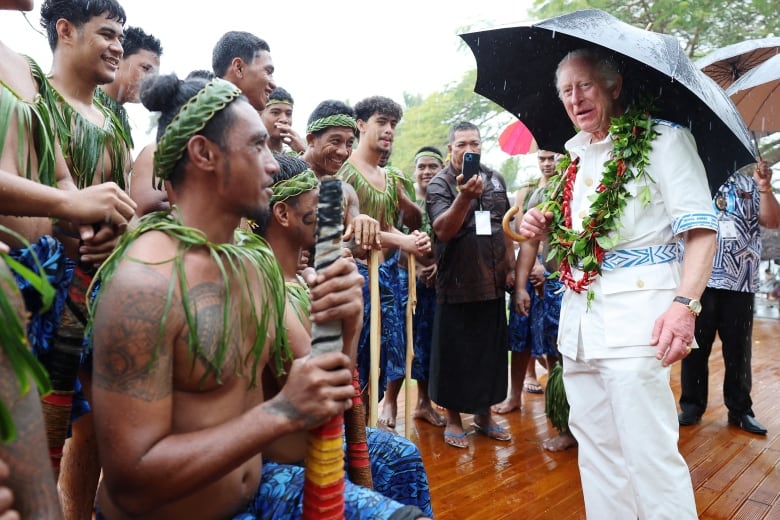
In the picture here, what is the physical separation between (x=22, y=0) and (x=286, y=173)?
925 mm

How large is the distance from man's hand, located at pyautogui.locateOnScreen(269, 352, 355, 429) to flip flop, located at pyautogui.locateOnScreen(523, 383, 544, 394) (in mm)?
4571

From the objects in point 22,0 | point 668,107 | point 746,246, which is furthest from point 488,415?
point 22,0

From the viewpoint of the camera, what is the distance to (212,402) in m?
1.36

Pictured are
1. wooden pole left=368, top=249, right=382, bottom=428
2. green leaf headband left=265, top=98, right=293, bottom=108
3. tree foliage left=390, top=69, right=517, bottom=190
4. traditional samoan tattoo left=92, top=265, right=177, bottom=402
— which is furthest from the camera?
tree foliage left=390, top=69, right=517, bottom=190

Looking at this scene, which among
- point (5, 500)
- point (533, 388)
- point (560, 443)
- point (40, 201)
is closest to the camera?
point (5, 500)

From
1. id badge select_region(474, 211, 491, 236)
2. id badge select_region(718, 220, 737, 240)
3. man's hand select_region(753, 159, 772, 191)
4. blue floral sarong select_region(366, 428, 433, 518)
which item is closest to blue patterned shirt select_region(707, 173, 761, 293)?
id badge select_region(718, 220, 737, 240)

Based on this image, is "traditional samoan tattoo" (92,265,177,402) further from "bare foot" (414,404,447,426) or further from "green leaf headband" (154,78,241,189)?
"bare foot" (414,404,447,426)

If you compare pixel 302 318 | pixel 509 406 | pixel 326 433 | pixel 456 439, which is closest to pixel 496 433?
pixel 456 439

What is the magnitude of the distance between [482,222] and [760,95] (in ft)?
6.82

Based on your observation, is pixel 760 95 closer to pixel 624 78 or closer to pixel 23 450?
pixel 624 78

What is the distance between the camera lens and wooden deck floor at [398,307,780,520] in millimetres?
A: 3109

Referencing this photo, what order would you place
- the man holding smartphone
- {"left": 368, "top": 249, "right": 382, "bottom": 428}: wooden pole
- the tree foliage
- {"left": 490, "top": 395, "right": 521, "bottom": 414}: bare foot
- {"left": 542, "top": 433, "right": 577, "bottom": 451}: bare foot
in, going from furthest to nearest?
the tree foliage → {"left": 490, "top": 395, "right": 521, "bottom": 414}: bare foot → the man holding smartphone → {"left": 542, "top": 433, "right": 577, "bottom": 451}: bare foot → {"left": 368, "top": 249, "right": 382, "bottom": 428}: wooden pole

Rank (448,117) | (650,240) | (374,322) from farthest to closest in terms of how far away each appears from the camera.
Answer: (448,117) < (374,322) < (650,240)

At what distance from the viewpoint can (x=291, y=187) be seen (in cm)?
212
